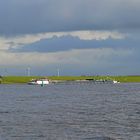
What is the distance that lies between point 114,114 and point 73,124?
1941 centimetres

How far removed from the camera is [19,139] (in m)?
63.0

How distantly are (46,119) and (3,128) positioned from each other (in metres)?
13.1

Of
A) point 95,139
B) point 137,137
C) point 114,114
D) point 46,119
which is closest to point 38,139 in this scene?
point 95,139

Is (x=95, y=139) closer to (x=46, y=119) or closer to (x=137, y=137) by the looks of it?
(x=137, y=137)

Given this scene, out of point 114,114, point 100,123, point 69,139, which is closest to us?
point 69,139

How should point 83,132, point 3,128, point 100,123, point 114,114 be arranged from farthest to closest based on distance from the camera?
point 114,114
point 100,123
point 3,128
point 83,132

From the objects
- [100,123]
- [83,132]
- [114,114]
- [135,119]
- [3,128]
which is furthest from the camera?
[114,114]

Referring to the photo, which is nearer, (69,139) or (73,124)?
(69,139)

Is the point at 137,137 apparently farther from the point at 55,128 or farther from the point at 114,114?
the point at 114,114

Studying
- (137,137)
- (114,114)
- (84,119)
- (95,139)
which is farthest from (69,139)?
(114,114)

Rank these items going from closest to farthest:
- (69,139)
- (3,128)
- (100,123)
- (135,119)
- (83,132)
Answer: (69,139)
(83,132)
(3,128)
(100,123)
(135,119)

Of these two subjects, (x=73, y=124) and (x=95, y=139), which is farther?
(x=73, y=124)

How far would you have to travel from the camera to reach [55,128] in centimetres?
7300

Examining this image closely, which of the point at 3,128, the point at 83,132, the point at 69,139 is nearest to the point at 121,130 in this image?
the point at 83,132
